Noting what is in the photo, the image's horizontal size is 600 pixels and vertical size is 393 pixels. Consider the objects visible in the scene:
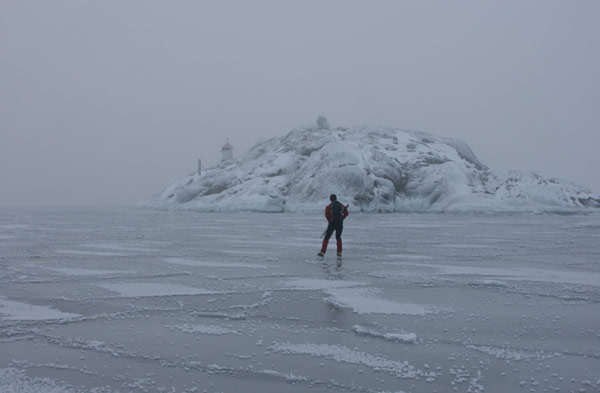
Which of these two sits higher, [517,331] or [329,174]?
[329,174]

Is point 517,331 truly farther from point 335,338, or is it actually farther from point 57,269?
point 57,269

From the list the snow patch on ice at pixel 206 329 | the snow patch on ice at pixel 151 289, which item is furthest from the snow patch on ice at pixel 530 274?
the snow patch on ice at pixel 206 329

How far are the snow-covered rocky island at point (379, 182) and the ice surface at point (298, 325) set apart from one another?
35311 millimetres

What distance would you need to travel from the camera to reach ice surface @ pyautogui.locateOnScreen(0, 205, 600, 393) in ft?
13.3

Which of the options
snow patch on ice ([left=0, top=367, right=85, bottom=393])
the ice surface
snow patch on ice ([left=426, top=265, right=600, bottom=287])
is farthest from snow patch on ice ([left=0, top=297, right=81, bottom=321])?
snow patch on ice ([left=426, top=265, right=600, bottom=287])

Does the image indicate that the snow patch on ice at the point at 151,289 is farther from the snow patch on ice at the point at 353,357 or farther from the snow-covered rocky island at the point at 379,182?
the snow-covered rocky island at the point at 379,182

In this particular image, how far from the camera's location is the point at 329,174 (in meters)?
48.7

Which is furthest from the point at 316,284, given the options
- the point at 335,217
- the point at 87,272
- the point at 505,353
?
the point at 87,272

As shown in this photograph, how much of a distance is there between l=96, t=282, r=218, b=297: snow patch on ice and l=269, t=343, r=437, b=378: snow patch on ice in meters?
2.96

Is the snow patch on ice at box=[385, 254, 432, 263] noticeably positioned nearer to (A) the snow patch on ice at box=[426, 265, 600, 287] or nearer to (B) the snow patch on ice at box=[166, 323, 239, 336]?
(A) the snow patch on ice at box=[426, 265, 600, 287]

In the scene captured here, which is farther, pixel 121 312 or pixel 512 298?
pixel 512 298

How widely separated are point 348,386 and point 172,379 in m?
1.51

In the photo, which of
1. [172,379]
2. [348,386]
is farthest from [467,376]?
[172,379]

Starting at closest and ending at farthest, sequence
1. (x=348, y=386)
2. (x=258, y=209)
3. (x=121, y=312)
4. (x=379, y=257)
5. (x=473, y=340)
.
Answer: (x=348, y=386)
(x=473, y=340)
(x=121, y=312)
(x=379, y=257)
(x=258, y=209)
